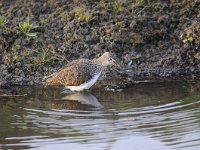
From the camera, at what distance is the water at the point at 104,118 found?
7344 millimetres

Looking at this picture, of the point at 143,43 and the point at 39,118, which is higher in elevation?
the point at 143,43

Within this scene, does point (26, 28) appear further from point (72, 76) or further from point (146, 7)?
point (146, 7)

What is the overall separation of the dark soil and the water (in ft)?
2.01

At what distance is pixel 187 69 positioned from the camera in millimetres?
10148

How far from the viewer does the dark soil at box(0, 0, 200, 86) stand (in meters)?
10.2

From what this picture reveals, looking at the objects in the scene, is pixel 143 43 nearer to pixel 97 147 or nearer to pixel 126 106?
pixel 126 106

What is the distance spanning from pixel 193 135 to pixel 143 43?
11.6 feet

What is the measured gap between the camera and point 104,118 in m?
8.17

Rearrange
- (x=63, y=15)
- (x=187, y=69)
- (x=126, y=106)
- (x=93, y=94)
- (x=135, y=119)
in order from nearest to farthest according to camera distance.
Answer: (x=135, y=119) → (x=126, y=106) → (x=93, y=94) → (x=187, y=69) → (x=63, y=15)

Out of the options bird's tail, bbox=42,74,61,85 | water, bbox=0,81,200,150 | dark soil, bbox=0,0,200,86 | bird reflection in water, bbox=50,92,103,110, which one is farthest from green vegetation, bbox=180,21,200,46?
bird's tail, bbox=42,74,61,85

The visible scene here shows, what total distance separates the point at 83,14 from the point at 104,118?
3.32 m

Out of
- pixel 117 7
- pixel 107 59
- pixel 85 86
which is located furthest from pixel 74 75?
pixel 117 7

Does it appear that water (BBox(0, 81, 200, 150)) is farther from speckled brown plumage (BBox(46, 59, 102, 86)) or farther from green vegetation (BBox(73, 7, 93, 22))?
green vegetation (BBox(73, 7, 93, 22))

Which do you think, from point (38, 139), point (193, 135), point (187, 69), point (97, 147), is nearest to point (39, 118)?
point (38, 139)
